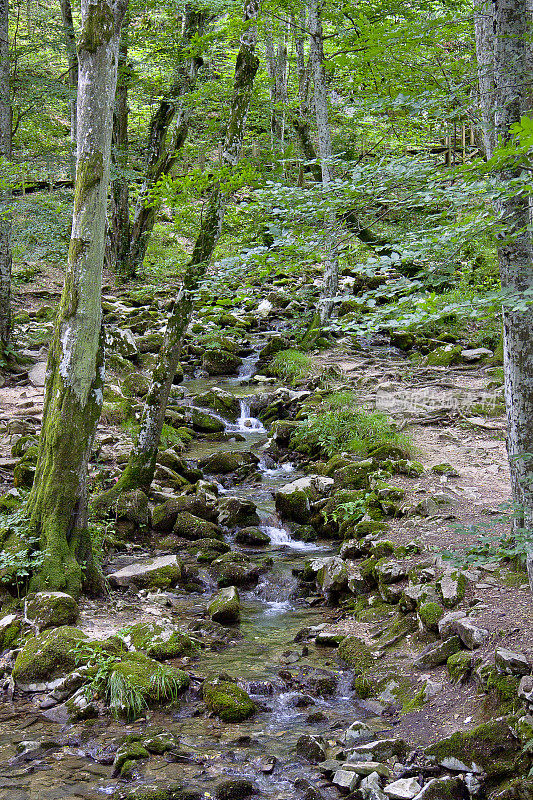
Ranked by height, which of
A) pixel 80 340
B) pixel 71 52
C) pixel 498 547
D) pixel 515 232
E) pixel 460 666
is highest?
pixel 71 52

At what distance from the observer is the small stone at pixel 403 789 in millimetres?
3570

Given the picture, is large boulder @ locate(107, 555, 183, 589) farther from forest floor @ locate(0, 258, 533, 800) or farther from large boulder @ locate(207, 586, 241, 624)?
large boulder @ locate(207, 586, 241, 624)

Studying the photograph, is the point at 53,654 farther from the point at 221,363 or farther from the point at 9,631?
the point at 221,363

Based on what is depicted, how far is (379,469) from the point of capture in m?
8.37

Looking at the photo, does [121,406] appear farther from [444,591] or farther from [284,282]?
[284,282]

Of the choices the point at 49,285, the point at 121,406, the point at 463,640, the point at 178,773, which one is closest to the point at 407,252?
the point at 463,640

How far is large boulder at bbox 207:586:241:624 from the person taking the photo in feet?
20.1

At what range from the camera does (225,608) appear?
20.0ft

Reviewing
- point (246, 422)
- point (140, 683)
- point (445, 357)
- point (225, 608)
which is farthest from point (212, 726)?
point (445, 357)

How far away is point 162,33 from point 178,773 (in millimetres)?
17294

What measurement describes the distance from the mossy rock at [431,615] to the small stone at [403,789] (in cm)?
157

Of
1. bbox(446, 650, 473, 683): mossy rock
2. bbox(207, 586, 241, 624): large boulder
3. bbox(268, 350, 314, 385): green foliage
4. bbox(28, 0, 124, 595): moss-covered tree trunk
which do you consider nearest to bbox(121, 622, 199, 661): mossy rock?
bbox(207, 586, 241, 624): large boulder

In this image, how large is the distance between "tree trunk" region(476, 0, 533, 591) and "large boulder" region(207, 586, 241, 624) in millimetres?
2920

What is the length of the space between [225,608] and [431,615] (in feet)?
6.64
